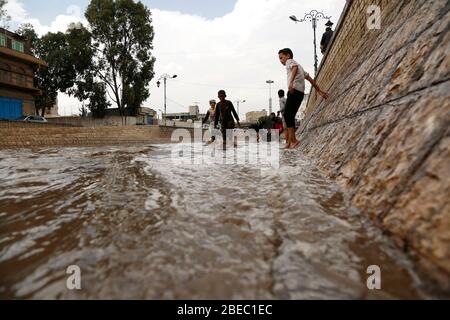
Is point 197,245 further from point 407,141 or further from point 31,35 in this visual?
point 31,35

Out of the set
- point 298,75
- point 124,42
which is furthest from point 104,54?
point 298,75

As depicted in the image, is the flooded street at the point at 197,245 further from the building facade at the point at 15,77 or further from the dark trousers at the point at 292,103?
the building facade at the point at 15,77

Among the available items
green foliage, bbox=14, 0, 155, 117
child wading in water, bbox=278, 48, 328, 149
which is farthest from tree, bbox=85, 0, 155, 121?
child wading in water, bbox=278, 48, 328, 149

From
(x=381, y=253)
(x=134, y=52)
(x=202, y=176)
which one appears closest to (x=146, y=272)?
(x=381, y=253)

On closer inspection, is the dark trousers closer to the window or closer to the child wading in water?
the child wading in water

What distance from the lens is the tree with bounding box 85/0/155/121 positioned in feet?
88.1

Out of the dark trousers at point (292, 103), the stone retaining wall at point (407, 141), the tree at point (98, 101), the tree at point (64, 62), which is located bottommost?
the stone retaining wall at point (407, 141)

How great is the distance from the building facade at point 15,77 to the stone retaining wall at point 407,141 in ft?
94.1

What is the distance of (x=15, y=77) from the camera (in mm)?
24188

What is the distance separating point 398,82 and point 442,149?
125 centimetres

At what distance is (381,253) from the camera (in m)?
1.13

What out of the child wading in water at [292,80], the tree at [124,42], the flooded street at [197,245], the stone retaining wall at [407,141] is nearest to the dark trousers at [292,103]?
the child wading in water at [292,80]

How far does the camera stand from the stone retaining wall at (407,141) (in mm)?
1030
